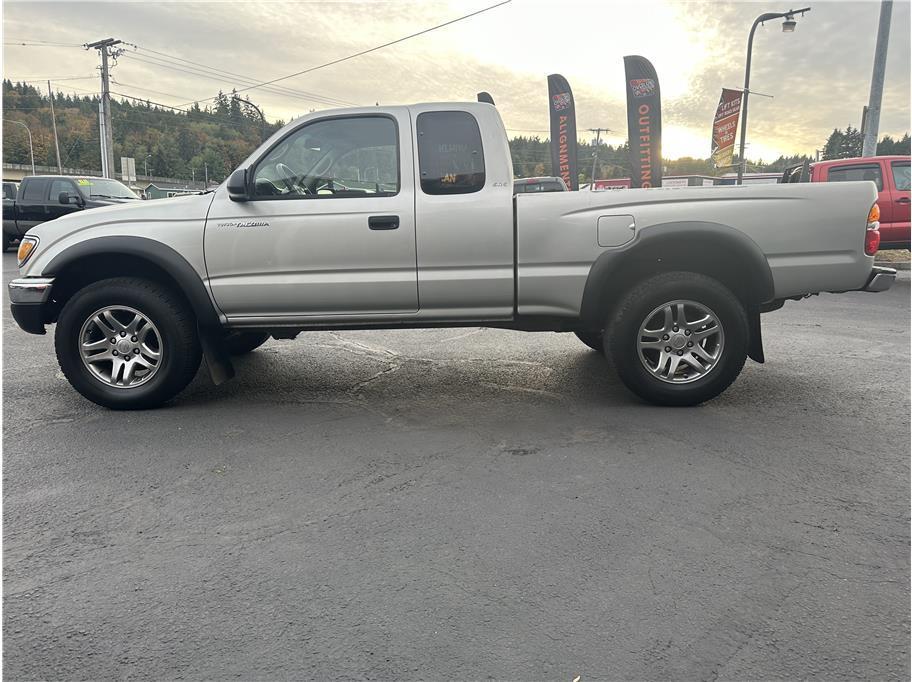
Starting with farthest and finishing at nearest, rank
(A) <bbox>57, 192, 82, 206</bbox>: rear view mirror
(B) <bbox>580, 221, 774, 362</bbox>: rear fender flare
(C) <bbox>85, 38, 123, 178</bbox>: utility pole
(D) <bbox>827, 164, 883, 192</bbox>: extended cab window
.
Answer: (C) <bbox>85, 38, 123, 178</bbox>: utility pole < (A) <bbox>57, 192, 82, 206</bbox>: rear view mirror < (D) <bbox>827, 164, 883, 192</bbox>: extended cab window < (B) <bbox>580, 221, 774, 362</bbox>: rear fender flare

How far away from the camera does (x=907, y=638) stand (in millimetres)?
2191

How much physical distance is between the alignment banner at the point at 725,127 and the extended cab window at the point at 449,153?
19.0 m

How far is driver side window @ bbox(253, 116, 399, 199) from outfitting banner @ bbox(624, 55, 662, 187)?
34.8 feet

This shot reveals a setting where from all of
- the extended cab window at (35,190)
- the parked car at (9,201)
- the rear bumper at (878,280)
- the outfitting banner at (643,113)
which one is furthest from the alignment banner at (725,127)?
the parked car at (9,201)

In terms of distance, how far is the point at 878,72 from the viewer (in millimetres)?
14883

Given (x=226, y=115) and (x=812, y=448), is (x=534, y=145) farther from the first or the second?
(x=812, y=448)

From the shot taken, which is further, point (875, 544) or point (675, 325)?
point (675, 325)

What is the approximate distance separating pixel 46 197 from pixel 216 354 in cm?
1578

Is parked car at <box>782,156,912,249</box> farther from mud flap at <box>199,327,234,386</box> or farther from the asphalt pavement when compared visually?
mud flap at <box>199,327,234,386</box>

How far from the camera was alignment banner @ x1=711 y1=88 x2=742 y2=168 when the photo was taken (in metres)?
20.9

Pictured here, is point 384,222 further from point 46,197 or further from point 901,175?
point 46,197

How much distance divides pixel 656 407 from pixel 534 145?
332 feet

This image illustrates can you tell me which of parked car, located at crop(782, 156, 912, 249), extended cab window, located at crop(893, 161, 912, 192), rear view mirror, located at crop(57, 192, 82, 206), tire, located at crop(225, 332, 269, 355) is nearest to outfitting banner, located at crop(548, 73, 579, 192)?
parked car, located at crop(782, 156, 912, 249)

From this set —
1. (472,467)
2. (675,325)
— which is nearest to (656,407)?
(675,325)
